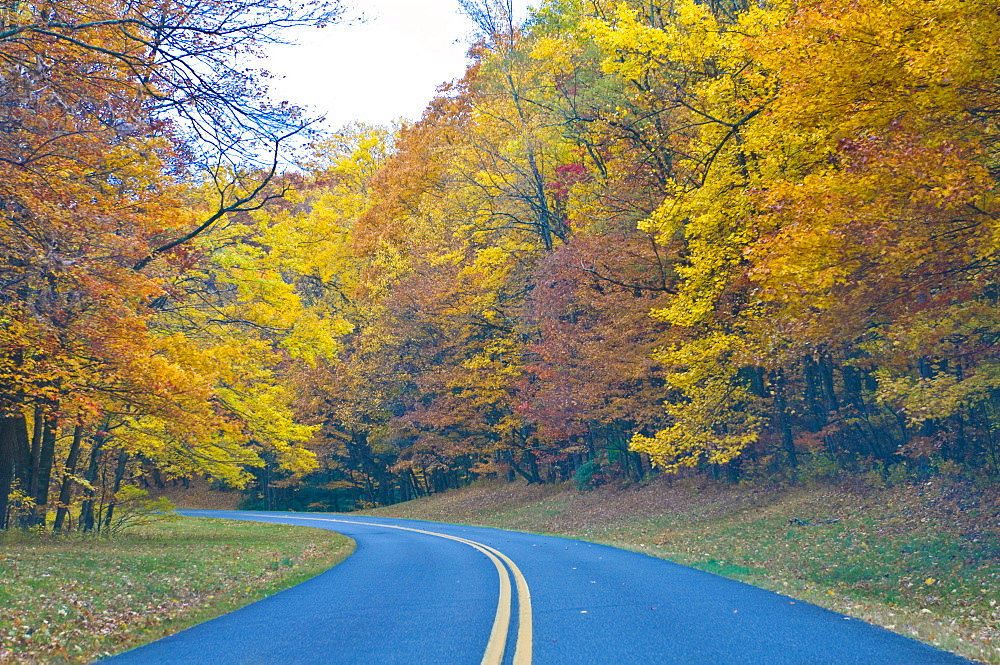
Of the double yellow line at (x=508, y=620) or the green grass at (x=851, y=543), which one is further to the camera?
the green grass at (x=851, y=543)

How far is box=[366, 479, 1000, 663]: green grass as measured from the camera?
9.14 m

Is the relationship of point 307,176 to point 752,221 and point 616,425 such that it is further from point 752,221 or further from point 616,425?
point 616,425

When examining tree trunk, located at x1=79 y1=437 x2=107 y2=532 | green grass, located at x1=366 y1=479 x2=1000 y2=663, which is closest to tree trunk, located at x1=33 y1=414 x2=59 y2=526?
tree trunk, located at x1=79 y1=437 x2=107 y2=532

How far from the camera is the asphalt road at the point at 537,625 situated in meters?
6.34

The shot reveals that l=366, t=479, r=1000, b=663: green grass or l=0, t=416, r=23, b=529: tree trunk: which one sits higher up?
l=0, t=416, r=23, b=529: tree trunk

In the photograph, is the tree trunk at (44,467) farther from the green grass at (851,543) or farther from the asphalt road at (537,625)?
the green grass at (851,543)

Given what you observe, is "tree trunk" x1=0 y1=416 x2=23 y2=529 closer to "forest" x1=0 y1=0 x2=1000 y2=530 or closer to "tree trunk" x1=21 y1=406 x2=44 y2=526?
"forest" x1=0 y1=0 x2=1000 y2=530

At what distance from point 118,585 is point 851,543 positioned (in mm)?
13474

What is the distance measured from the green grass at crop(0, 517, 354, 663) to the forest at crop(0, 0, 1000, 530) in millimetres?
2538

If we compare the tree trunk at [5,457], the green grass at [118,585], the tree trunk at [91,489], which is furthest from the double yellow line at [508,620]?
the tree trunk at [91,489]

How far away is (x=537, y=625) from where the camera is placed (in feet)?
25.3

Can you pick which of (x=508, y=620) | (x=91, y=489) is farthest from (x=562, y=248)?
(x=508, y=620)

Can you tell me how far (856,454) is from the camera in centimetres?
2144

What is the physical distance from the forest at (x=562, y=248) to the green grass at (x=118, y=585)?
99.9 inches
